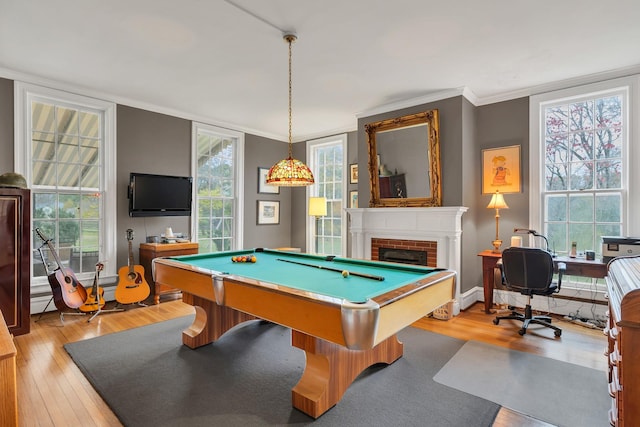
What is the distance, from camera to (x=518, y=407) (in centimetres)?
200

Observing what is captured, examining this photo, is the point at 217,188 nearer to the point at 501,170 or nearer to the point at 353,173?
the point at 353,173

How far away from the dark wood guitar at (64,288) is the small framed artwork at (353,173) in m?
3.91

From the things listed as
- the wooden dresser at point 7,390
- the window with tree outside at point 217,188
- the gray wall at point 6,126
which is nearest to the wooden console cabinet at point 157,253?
the window with tree outside at point 217,188

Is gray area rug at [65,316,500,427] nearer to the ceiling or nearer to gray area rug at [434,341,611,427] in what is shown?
gray area rug at [434,341,611,427]

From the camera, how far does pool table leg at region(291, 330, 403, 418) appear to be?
6.38ft

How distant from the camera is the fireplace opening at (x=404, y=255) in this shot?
4.11 m

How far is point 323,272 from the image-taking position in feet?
8.07

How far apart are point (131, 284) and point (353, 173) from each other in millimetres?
3540

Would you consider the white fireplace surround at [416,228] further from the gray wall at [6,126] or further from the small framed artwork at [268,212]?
the gray wall at [6,126]

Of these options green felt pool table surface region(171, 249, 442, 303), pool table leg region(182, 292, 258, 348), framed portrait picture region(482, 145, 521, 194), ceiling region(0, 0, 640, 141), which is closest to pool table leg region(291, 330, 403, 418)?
green felt pool table surface region(171, 249, 442, 303)

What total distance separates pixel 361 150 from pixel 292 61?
6.24 feet

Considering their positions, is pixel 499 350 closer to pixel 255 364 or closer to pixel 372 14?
pixel 255 364

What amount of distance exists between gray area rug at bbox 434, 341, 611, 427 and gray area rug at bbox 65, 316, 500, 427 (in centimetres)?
14

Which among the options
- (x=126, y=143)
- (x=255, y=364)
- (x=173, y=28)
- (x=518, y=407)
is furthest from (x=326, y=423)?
(x=126, y=143)
